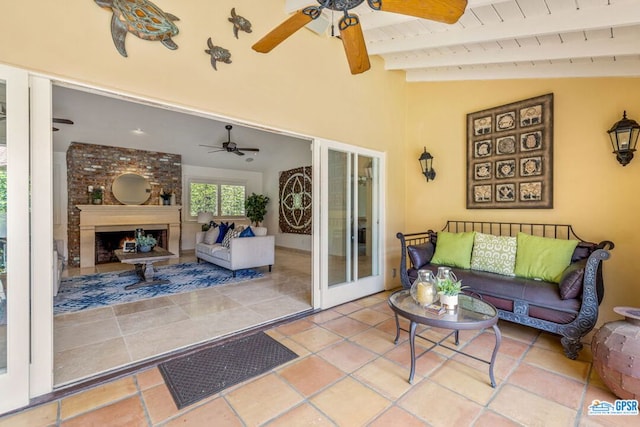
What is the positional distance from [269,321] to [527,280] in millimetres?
Result: 2664

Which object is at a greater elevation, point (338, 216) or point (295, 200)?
point (295, 200)

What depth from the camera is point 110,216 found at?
6.50 metres

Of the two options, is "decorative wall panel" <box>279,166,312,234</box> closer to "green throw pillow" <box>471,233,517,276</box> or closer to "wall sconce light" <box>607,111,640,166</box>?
"green throw pillow" <box>471,233,517,276</box>

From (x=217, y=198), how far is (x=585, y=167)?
26.5 feet

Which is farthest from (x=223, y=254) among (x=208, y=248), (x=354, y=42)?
(x=354, y=42)

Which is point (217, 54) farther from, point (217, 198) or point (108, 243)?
point (217, 198)

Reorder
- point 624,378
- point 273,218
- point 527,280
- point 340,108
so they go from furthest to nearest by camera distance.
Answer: point 273,218
point 340,108
point 527,280
point 624,378

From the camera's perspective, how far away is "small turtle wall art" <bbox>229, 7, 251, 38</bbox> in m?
2.64

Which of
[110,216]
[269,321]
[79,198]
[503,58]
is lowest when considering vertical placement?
[269,321]

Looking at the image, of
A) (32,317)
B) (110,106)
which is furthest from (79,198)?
(32,317)

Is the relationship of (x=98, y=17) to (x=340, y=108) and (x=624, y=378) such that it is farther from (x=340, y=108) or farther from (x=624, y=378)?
(x=624, y=378)

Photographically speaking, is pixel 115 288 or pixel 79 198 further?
pixel 79 198

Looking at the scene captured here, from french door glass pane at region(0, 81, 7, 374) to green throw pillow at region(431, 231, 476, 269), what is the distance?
12.5 feet

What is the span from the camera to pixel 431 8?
1.55m
